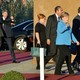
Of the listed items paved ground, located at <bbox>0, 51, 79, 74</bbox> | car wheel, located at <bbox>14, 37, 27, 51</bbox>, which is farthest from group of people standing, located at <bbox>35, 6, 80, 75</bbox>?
car wheel, located at <bbox>14, 37, 27, 51</bbox>

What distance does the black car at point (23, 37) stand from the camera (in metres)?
23.2

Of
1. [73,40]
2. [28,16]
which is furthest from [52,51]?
[28,16]

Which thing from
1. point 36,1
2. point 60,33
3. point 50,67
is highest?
point 36,1

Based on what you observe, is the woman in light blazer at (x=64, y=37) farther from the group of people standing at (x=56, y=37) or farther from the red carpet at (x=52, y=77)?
the red carpet at (x=52, y=77)

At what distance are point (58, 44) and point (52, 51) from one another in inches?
44.9

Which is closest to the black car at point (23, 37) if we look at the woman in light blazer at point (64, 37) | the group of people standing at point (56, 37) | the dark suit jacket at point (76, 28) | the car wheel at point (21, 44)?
the car wheel at point (21, 44)

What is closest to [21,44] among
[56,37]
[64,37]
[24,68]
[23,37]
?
[23,37]

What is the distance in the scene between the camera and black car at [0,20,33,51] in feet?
76.0

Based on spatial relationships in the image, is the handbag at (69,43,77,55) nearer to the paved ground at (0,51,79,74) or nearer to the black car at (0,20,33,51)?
the paved ground at (0,51,79,74)

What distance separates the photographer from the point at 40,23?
13.9 meters

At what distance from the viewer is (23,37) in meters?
23.4

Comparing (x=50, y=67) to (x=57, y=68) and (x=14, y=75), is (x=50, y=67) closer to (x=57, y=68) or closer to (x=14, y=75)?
(x=57, y=68)

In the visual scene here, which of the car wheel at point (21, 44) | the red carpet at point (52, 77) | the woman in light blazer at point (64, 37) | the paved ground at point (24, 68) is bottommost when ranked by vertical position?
the red carpet at point (52, 77)

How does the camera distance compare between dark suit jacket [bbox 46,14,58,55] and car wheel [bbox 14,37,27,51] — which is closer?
dark suit jacket [bbox 46,14,58,55]
